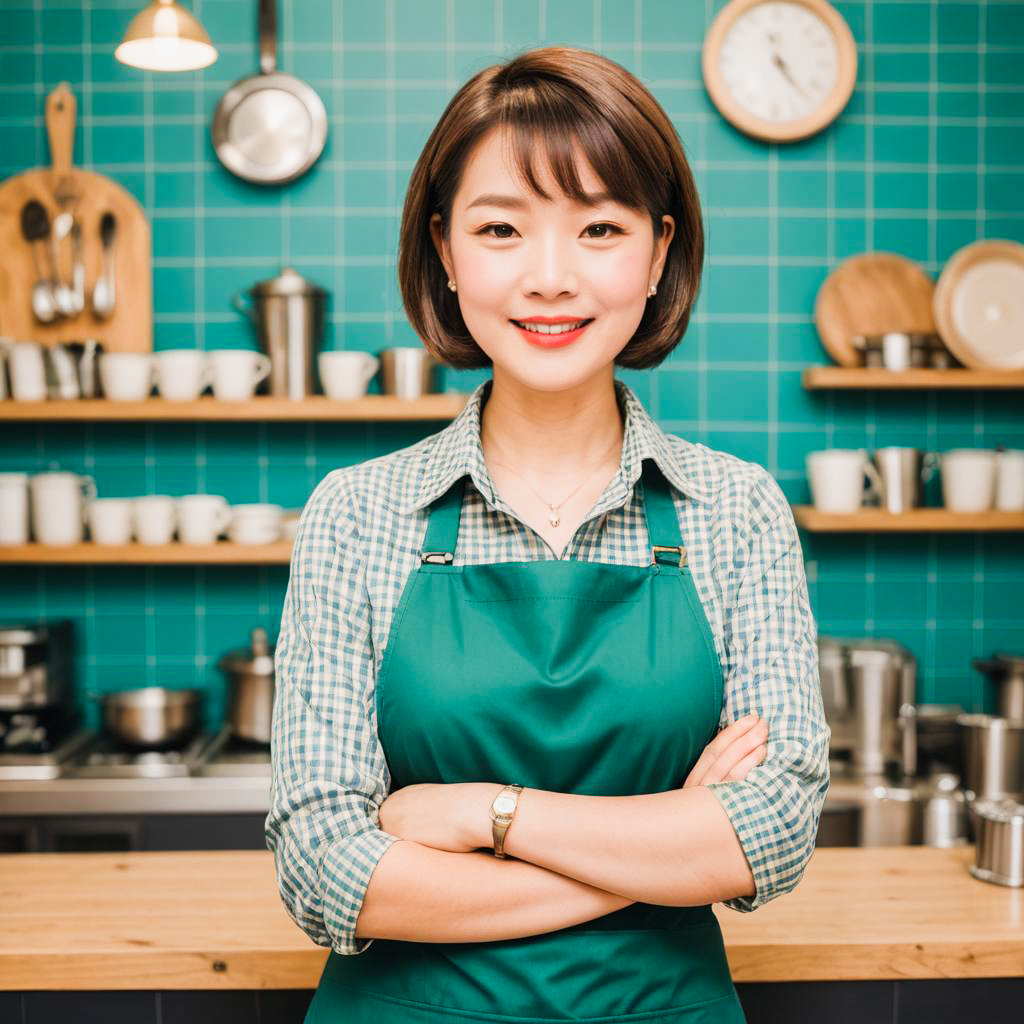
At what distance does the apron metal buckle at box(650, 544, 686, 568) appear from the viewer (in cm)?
124

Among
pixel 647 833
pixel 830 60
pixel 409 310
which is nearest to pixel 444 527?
pixel 409 310

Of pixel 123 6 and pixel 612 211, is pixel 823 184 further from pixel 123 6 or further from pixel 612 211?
pixel 612 211

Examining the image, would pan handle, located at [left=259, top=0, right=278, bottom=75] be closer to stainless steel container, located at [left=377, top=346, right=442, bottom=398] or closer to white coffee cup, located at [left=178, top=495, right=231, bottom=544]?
stainless steel container, located at [left=377, top=346, right=442, bottom=398]

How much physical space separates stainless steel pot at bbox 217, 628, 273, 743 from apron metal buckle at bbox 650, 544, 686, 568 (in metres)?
1.81

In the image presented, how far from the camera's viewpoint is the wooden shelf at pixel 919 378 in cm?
295

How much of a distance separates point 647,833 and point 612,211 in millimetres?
598

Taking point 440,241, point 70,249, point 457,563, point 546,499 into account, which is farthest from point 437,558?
point 70,249

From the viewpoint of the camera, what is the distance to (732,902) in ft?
3.79

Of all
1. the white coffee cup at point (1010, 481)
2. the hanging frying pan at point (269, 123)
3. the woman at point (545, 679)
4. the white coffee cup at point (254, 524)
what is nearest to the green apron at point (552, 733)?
the woman at point (545, 679)

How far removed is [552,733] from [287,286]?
2.02 meters

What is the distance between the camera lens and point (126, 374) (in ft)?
9.65

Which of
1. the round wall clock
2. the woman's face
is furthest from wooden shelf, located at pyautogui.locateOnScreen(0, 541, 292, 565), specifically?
the woman's face

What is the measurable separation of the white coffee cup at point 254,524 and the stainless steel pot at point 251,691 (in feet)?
0.77

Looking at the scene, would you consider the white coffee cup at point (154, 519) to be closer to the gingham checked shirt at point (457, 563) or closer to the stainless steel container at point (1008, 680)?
the gingham checked shirt at point (457, 563)
